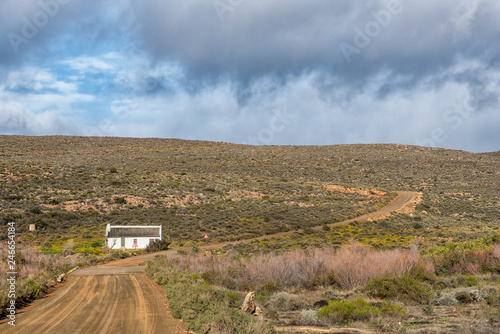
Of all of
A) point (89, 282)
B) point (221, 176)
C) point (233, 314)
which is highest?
point (221, 176)

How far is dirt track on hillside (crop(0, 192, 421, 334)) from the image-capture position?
10094 millimetres

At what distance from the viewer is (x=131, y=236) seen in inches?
1507

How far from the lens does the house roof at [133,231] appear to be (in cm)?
3788

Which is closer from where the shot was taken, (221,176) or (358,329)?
(358,329)

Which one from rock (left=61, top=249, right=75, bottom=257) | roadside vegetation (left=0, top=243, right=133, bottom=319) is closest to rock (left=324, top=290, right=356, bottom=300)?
roadside vegetation (left=0, top=243, right=133, bottom=319)

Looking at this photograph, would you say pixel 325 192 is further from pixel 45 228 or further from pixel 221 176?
pixel 45 228

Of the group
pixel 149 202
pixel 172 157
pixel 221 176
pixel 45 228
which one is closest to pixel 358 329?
pixel 45 228

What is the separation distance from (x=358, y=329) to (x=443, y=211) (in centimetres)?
5459

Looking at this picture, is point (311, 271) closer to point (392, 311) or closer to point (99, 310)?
point (392, 311)

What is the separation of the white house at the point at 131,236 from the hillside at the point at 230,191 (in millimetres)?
2194

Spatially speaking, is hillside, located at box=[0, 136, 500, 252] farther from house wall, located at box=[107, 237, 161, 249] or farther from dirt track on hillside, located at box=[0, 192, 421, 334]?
dirt track on hillside, located at box=[0, 192, 421, 334]

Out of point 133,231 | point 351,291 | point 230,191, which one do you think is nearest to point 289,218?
point 230,191

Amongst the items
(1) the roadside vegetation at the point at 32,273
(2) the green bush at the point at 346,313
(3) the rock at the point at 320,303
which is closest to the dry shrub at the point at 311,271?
(3) the rock at the point at 320,303

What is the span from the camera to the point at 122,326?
1020 cm
